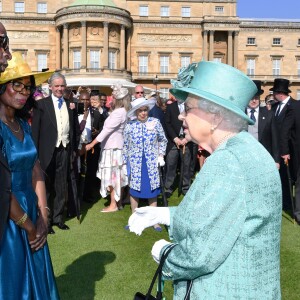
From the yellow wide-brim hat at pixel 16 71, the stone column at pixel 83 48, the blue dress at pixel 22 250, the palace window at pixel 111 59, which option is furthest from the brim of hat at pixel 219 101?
the palace window at pixel 111 59

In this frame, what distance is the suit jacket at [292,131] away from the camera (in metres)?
7.32

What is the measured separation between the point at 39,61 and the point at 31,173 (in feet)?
154

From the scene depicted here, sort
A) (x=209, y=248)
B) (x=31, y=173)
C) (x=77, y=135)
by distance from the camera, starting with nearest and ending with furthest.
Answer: (x=209, y=248), (x=31, y=173), (x=77, y=135)

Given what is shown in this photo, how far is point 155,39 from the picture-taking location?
4766 centimetres

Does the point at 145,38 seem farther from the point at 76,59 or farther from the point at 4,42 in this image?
the point at 4,42

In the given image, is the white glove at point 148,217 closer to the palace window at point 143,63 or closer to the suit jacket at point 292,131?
the suit jacket at point 292,131

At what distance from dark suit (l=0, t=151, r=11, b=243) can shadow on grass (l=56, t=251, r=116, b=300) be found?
1976 millimetres

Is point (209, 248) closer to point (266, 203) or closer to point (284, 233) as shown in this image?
point (266, 203)

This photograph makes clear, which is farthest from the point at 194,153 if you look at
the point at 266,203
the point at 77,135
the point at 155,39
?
the point at 155,39

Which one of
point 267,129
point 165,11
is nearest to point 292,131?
point 267,129

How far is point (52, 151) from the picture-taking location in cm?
621

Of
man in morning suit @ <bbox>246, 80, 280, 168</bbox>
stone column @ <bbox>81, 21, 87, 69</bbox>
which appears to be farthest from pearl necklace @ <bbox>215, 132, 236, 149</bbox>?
stone column @ <bbox>81, 21, 87, 69</bbox>

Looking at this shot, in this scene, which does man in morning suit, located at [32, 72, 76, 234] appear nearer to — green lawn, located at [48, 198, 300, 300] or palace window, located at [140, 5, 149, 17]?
green lawn, located at [48, 198, 300, 300]

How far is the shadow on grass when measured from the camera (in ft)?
14.1
